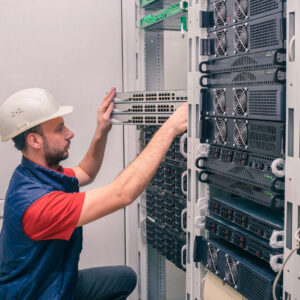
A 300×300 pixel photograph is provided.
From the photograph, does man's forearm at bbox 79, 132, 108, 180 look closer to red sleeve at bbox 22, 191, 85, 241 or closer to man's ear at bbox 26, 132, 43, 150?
man's ear at bbox 26, 132, 43, 150

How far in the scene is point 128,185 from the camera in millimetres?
2242

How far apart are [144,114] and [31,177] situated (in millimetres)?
785

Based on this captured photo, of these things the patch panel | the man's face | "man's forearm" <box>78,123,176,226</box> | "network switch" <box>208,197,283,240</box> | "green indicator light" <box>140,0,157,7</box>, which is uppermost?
"green indicator light" <box>140,0,157,7</box>

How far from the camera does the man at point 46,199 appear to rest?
7.22ft

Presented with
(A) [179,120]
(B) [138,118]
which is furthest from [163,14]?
(A) [179,120]

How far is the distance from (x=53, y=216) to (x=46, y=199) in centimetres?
9

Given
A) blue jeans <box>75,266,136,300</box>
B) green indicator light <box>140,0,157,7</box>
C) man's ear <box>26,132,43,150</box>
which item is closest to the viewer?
man's ear <box>26,132,43,150</box>

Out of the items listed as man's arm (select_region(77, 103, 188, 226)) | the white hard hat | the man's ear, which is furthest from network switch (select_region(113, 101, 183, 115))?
the man's ear

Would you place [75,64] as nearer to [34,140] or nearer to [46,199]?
[34,140]

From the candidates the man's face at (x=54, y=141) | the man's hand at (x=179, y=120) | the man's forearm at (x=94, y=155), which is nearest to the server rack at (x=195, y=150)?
the man's hand at (x=179, y=120)

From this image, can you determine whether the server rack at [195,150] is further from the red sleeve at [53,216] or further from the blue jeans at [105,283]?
the red sleeve at [53,216]

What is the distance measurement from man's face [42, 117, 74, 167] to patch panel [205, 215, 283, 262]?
2.83ft

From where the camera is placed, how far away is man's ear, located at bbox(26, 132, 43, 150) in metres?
2.43

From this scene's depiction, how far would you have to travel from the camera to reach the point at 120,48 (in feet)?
12.0
